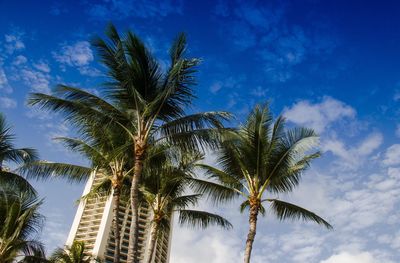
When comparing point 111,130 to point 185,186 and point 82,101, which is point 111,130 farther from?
point 185,186

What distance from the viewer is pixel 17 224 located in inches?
779

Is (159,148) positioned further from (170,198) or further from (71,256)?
(71,256)

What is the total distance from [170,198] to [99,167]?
3.87m

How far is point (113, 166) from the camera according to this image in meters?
17.7

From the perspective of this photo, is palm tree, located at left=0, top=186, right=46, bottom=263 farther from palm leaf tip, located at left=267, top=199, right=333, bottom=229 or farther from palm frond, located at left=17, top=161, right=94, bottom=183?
palm leaf tip, located at left=267, top=199, right=333, bottom=229

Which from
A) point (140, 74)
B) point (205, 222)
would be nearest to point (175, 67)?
point (140, 74)

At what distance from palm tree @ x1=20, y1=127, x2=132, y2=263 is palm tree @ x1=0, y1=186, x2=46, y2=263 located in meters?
1.98

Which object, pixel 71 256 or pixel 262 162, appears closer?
pixel 262 162

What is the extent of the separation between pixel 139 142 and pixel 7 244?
31.3 feet

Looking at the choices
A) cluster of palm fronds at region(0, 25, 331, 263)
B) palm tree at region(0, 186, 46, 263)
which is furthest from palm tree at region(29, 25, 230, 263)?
palm tree at region(0, 186, 46, 263)

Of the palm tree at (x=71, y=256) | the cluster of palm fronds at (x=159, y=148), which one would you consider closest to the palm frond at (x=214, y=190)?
the cluster of palm fronds at (x=159, y=148)

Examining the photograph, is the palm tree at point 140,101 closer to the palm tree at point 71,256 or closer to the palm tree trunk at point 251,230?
the palm tree trunk at point 251,230

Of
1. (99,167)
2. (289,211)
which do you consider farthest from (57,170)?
(289,211)

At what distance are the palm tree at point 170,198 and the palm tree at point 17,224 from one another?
4995 mm
